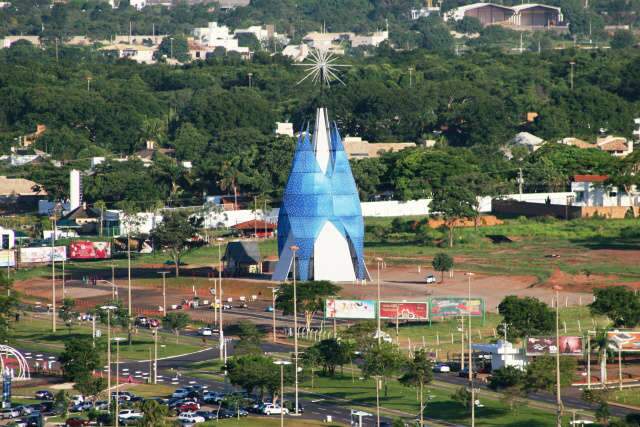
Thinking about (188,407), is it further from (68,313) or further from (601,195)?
(601,195)

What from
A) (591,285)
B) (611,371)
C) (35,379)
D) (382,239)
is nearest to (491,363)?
(611,371)

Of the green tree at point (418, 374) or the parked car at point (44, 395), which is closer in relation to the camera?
the green tree at point (418, 374)

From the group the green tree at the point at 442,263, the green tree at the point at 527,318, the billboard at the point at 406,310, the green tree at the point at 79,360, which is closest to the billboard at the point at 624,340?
the green tree at the point at 527,318

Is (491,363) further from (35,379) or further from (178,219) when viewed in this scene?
(178,219)

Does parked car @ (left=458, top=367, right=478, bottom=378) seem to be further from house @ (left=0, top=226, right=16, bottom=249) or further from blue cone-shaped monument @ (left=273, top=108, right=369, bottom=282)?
house @ (left=0, top=226, right=16, bottom=249)

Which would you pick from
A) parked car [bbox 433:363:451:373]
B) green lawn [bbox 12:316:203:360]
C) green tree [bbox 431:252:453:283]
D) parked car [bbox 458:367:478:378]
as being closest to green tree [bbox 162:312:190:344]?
green lawn [bbox 12:316:203:360]

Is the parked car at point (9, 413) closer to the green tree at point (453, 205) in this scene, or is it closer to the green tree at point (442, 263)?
the green tree at point (442, 263)

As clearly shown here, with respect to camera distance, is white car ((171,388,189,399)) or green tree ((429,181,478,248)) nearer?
white car ((171,388,189,399))
